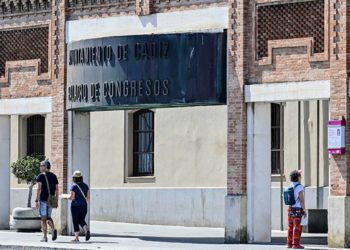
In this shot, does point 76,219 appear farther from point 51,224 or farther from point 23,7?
point 23,7

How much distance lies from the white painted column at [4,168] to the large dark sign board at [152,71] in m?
3.97

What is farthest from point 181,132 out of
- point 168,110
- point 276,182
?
point 276,182

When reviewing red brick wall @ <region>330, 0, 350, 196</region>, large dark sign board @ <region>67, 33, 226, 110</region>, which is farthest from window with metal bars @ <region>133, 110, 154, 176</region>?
red brick wall @ <region>330, 0, 350, 196</region>

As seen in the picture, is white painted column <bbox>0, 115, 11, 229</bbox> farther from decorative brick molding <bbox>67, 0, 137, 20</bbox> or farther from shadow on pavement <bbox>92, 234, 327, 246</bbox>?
decorative brick molding <bbox>67, 0, 137, 20</bbox>

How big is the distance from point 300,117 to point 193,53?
7.11 metres

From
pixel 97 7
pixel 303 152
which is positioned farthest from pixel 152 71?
pixel 303 152

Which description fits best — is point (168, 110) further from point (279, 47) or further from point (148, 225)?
point (279, 47)

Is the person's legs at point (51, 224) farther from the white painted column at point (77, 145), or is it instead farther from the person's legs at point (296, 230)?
the person's legs at point (296, 230)

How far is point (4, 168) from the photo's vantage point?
1444 inches

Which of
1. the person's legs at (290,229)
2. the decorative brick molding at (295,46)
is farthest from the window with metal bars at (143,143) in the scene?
the person's legs at (290,229)

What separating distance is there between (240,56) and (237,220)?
3686 millimetres

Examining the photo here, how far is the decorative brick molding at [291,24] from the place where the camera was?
29844 mm

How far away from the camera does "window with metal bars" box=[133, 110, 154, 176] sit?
4194 centimetres

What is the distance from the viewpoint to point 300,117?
124ft
